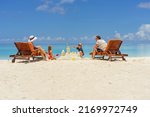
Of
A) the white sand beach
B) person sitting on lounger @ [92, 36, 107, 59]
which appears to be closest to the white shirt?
person sitting on lounger @ [92, 36, 107, 59]

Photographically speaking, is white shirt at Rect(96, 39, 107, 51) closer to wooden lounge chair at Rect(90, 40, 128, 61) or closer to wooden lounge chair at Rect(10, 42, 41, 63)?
wooden lounge chair at Rect(90, 40, 128, 61)

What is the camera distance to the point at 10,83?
9.11 meters

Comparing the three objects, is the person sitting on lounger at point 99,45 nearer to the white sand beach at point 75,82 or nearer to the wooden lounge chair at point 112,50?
the wooden lounge chair at point 112,50

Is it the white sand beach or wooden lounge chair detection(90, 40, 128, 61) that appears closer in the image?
the white sand beach

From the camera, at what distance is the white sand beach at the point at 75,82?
8070 millimetres

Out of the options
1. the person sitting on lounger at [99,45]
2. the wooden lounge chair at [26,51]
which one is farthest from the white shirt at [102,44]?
the wooden lounge chair at [26,51]

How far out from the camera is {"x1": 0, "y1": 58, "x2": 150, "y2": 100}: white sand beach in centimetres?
807

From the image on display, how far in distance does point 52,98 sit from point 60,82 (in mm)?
1399

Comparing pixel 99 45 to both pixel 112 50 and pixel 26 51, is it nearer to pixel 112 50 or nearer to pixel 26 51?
pixel 112 50

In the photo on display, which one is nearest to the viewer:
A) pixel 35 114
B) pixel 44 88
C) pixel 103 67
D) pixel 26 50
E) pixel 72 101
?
pixel 35 114

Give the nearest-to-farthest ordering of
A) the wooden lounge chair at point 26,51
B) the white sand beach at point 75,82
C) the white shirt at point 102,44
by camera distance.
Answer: the white sand beach at point 75,82, the wooden lounge chair at point 26,51, the white shirt at point 102,44

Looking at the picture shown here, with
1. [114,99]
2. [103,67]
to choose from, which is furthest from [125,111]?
[103,67]

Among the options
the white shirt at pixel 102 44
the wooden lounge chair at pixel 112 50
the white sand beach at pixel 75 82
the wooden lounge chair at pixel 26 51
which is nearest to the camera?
the white sand beach at pixel 75 82

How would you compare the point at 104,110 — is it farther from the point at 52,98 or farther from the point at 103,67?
the point at 103,67
